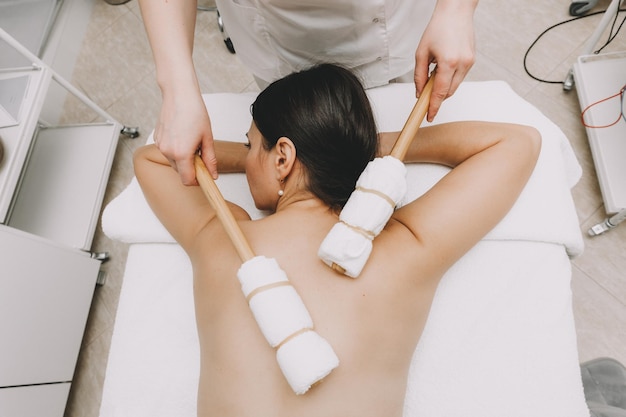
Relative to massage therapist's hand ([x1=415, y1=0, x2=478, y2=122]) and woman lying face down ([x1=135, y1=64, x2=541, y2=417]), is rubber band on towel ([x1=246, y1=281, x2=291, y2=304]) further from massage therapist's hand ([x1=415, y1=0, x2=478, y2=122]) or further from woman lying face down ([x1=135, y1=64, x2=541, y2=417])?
massage therapist's hand ([x1=415, y1=0, x2=478, y2=122])

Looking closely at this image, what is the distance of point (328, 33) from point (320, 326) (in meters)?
0.60

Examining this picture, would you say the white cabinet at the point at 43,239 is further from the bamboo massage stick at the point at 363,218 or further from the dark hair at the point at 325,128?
the bamboo massage stick at the point at 363,218

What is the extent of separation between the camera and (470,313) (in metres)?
0.89

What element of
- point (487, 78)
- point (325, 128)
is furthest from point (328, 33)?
point (487, 78)

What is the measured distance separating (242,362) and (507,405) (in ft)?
1.72

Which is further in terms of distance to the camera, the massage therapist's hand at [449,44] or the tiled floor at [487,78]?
the tiled floor at [487,78]

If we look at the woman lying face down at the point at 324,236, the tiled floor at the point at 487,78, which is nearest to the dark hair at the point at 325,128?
the woman lying face down at the point at 324,236

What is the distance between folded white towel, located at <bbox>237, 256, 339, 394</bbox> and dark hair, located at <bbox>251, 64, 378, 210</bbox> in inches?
8.5

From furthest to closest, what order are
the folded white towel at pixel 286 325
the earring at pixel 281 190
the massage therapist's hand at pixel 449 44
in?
the earring at pixel 281 190 < the massage therapist's hand at pixel 449 44 < the folded white towel at pixel 286 325

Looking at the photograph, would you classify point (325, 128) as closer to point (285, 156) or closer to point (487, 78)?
point (285, 156)

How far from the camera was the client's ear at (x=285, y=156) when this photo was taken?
77 centimetres

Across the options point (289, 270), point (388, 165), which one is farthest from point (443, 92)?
point (289, 270)

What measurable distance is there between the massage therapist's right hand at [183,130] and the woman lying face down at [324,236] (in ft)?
0.45

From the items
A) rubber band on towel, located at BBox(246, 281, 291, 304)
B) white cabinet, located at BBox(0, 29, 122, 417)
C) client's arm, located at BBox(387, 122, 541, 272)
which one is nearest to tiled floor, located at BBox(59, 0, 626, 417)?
white cabinet, located at BBox(0, 29, 122, 417)
